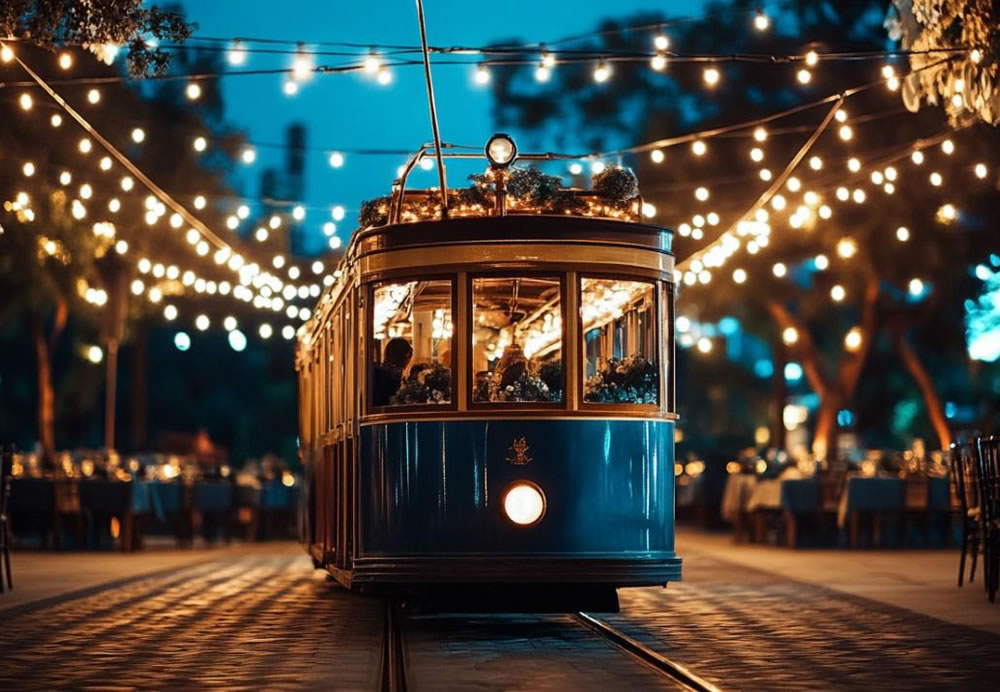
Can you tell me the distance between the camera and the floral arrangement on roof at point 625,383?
40.0ft

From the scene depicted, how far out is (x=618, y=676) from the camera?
9781 millimetres

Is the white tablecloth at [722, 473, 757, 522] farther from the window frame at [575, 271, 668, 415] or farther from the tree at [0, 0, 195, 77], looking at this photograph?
the window frame at [575, 271, 668, 415]

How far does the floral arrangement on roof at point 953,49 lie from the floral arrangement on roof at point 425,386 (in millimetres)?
4863

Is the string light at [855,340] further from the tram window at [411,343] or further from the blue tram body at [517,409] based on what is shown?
the tram window at [411,343]

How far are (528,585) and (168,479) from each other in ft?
48.5

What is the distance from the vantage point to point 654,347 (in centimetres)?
1239

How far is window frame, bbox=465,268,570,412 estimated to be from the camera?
39.5ft

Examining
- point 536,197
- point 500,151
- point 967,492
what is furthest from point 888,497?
point 500,151

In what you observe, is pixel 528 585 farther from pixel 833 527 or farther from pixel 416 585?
pixel 833 527

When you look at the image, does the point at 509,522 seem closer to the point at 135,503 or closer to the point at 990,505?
the point at 990,505

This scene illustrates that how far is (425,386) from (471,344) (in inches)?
→ 17.7

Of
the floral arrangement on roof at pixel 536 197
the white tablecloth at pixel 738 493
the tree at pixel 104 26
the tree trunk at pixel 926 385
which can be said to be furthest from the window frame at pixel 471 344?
the tree trunk at pixel 926 385

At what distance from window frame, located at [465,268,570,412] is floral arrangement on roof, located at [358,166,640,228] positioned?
1.01 meters

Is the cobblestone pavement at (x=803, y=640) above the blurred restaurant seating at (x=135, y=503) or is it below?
below
